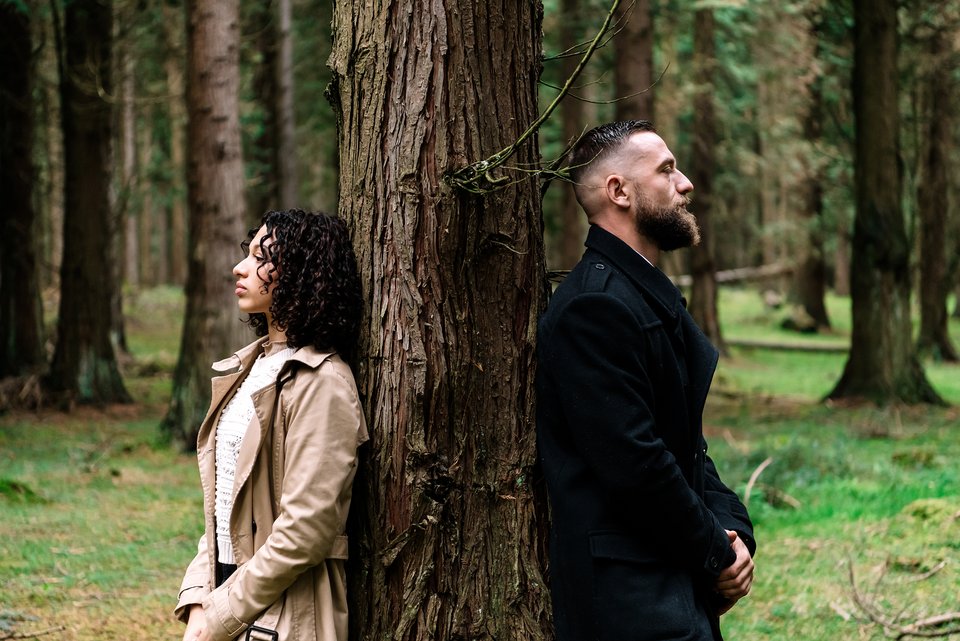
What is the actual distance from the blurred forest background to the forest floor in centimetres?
134

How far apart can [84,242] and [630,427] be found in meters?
14.4

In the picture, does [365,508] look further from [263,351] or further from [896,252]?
[896,252]

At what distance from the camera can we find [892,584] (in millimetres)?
6426

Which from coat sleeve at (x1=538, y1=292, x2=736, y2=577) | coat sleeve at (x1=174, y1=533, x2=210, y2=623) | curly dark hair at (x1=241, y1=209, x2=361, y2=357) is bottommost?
coat sleeve at (x1=174, y1=533, x2=210, y2=623)

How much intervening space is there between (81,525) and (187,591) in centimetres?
541

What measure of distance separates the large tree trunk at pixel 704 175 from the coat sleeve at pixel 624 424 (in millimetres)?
19112

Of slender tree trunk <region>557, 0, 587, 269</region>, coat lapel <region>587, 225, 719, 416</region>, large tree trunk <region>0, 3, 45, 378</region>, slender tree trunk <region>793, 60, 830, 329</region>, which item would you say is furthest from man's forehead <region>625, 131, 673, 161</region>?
slender tree trunk <region>793, 60, 830, 329</region>

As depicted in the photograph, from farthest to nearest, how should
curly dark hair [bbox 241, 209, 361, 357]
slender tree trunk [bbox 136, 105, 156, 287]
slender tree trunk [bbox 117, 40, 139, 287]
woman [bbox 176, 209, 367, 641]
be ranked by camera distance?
slender tree trunk [bbox 136, 105, 156, 287], slender tree trunk [bbox 117, 40, 139, 287], curly dark hair [bbox 241, 209, 361, 357], woman [bbox 176, 209, 367, 641]

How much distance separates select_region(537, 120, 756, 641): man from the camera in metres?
3.11

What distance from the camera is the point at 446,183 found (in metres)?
3.46

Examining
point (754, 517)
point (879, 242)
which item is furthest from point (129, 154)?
point (754, 517)

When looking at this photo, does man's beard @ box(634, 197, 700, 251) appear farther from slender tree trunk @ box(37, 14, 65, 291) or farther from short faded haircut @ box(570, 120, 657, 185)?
slender tree trunk @ box(37, 14, 65, 291)

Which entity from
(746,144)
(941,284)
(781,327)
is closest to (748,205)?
(746,144)

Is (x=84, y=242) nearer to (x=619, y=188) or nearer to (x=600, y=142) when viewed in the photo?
(x=600, y=142)
